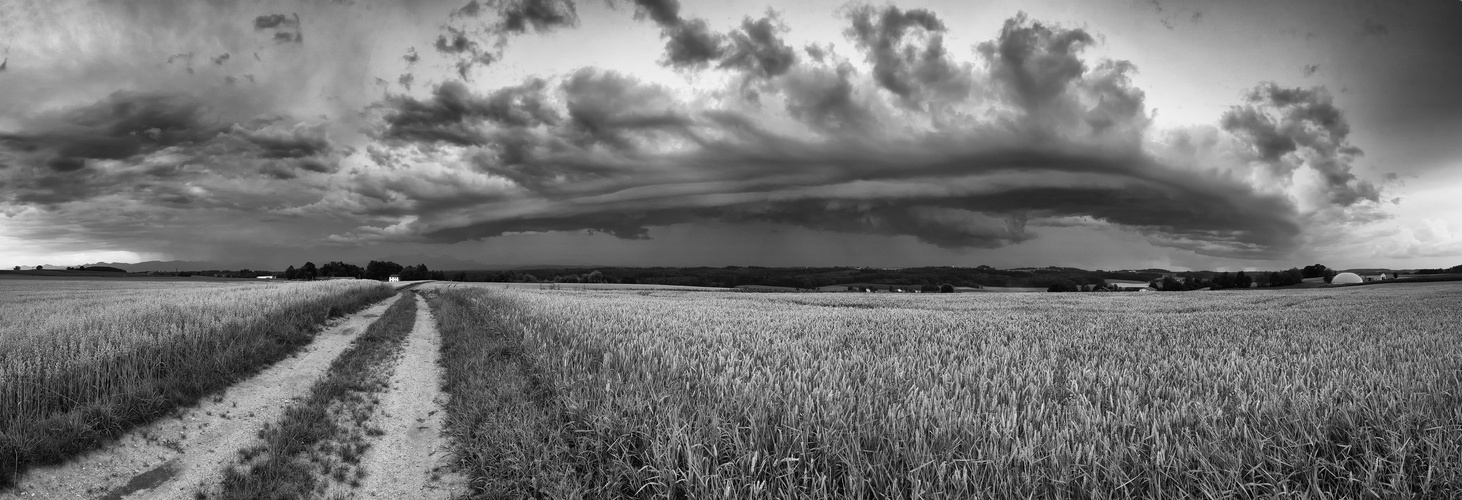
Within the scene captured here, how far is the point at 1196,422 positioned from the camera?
493 cm

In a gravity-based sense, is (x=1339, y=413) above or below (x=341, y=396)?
above

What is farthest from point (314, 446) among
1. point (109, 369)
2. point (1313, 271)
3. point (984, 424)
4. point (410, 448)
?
point (1313, 271)

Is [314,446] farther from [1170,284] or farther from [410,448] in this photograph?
[1170,284]

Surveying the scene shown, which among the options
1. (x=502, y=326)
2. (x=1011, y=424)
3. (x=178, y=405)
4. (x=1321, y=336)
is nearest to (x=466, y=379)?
(x=178, y=405)

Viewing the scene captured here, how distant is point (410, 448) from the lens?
7.81 metres

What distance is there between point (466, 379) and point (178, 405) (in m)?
4.58

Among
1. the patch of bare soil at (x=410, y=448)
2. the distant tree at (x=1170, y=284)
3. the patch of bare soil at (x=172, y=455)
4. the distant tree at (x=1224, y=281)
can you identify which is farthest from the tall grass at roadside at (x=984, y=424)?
the distant tree at (x=1224, y=281)

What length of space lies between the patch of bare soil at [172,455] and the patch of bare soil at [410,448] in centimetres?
174

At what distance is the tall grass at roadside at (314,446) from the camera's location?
6352 millimetres

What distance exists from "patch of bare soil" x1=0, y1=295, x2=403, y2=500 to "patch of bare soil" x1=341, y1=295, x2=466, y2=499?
68.5 inches

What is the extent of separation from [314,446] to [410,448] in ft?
4.40

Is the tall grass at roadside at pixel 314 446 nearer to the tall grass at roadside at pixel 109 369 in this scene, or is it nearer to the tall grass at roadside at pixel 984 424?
the tall grass at roadside at pixel 984 424

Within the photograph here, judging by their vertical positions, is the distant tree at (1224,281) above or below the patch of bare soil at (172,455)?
above

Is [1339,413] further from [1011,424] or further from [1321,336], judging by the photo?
[1321,336]
